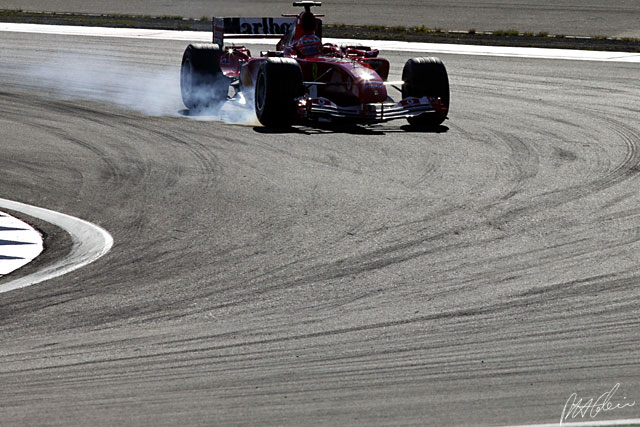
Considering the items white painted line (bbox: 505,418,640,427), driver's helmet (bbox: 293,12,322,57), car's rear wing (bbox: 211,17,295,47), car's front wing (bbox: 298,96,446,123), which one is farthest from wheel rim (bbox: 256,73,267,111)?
white painted line (bbox: 505,418,640,427)

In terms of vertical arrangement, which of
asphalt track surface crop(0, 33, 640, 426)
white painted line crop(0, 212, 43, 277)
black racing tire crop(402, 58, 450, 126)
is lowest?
white painted line crop(0, 212, 43, 277)

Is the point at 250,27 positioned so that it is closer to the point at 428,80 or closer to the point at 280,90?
the point at 280,90

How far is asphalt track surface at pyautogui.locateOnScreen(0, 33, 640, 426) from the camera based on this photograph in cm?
520

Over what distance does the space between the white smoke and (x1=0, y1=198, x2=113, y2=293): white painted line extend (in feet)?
16.9

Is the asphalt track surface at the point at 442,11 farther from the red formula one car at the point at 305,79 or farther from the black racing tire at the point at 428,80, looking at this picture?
the black racing tire at the point at 428,80

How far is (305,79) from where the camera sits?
13.9m

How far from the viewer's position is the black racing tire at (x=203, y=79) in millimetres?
14727

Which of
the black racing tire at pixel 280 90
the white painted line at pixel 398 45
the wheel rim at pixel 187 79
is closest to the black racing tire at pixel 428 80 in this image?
the black racing tire at pixel 280 90

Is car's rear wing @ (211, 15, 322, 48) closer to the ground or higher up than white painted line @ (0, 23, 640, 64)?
higher up

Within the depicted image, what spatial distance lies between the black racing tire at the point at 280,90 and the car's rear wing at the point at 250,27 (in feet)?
8.10

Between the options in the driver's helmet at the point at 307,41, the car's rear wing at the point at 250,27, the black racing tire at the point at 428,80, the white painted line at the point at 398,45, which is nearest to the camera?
the black racing tire at the point at 428,80

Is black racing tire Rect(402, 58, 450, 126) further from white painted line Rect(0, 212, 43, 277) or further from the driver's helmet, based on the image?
white painted line Rect(0, 212, 43, 277)

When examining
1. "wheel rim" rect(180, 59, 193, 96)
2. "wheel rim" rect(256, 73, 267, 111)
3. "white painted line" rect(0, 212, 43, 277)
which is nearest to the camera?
"white painted line" rect(0, 212, 43, 277)

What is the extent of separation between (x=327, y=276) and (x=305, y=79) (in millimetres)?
7140
